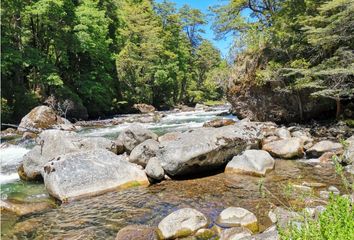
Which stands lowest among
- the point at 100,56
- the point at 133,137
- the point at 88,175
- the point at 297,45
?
the point at 88,175

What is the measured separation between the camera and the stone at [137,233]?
572 cm

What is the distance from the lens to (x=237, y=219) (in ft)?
19.6

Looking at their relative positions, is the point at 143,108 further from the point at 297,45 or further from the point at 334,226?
the point at 334,226

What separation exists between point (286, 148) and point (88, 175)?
637 cm

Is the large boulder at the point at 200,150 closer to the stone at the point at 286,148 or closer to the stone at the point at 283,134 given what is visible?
the stone at the point at 286,148

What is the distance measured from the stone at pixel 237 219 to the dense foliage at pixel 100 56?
16.8 meters

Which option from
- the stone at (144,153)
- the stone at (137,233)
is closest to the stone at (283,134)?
the stone at (144,153)

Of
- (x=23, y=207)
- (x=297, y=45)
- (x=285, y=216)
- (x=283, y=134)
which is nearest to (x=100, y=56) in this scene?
(x=297, y=45)

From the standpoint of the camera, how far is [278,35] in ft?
52.6

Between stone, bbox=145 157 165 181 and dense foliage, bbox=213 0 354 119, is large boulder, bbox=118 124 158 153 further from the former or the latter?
dense foliage, bbox=213 0 354 119

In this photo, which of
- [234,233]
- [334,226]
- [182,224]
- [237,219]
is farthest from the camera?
[237,219]

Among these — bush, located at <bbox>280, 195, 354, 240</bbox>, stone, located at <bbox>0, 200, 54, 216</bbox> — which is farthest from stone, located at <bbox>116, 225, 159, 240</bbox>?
bush, located at <bbox>280, 195, 354, 240</bbox>

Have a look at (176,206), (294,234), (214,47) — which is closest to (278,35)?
(176,206)

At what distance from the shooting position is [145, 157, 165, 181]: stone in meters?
9.15
